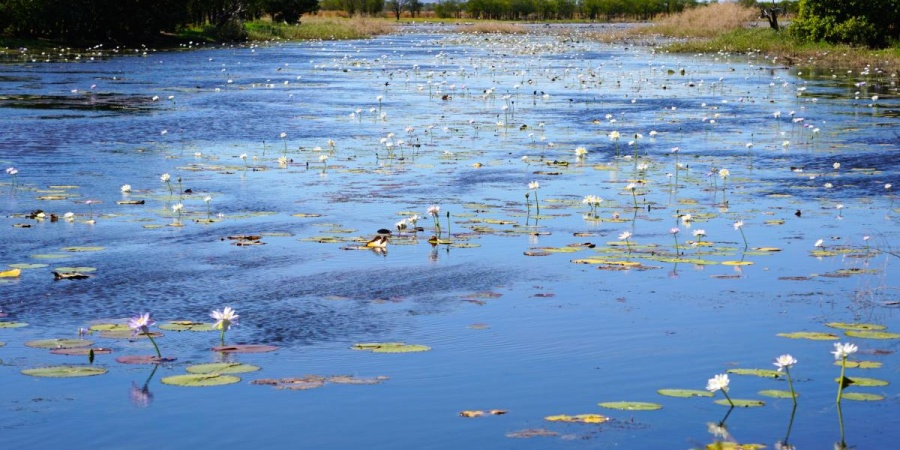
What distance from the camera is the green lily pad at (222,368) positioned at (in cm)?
641

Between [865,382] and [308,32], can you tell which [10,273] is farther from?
[308,32]

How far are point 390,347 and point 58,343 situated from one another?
1.97 meters

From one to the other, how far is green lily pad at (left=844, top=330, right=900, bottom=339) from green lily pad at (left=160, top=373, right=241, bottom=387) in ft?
12.2

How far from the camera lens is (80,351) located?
22.3 feet

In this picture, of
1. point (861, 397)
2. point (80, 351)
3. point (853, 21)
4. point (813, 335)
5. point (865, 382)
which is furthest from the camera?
point (853, 21)

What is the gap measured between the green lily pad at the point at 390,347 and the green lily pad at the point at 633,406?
1.41m

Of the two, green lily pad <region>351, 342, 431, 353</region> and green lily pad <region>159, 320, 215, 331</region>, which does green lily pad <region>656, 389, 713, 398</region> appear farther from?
green lily pad <region>159, 320, 215, 331</region>

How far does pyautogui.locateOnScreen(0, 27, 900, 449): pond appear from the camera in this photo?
227 inches

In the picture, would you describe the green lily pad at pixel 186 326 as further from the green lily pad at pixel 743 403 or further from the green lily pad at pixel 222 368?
the green lily pad at pixel 743 403

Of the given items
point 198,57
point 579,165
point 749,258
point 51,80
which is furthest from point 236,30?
point 749,258

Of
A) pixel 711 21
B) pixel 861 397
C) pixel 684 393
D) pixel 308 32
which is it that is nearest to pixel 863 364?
pixel 861 397

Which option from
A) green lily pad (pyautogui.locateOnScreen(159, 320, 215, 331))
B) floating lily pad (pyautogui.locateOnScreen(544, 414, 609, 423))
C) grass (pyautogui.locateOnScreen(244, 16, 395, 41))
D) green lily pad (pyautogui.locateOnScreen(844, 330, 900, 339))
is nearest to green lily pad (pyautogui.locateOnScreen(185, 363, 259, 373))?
green lily pad (pyautogui.locateOnScreen(159, 320, 215, 331))

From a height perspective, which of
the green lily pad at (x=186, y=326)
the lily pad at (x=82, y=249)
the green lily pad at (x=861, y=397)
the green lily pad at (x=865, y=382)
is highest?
the green lily pad at (x=865, y=382)

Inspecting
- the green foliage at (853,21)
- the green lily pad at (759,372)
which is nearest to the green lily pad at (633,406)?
the green lily pad at (759,372)
